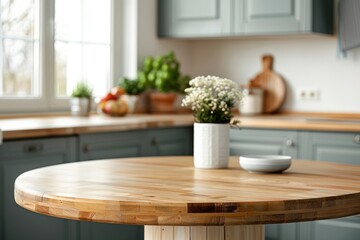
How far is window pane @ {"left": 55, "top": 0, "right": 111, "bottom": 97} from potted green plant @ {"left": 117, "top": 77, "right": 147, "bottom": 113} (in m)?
0.19

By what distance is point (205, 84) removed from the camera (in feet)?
8.13

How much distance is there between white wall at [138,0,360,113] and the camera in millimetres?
4680

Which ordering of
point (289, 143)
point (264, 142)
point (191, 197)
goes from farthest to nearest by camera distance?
1. point (264, 142)
2. point (289, 143)
3. point (191, 197)

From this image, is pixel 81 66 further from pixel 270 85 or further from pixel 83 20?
pixel 270 85

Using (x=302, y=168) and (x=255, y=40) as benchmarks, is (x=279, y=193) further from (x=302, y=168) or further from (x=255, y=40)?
(x=255, y=40)

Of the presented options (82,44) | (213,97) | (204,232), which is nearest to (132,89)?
(82,44)

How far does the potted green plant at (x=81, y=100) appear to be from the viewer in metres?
4.22

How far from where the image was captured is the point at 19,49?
4.12 metres

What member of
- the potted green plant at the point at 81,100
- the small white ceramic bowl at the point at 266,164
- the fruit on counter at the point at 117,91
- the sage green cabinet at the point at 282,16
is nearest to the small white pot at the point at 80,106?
the potted green plant at the point at 81,100

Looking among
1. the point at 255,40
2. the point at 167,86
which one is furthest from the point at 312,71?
the point at 167,86

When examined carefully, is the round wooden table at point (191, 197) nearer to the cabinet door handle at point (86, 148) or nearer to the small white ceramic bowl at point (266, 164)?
the small white ceramic bowl at point (266, 164)

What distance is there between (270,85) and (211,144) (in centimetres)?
248

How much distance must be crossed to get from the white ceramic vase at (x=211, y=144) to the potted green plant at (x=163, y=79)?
2194 millimetres

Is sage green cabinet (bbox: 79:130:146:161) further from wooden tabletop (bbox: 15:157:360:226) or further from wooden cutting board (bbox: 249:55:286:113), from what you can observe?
wooden cutting board (bbox: 249:55:286:113)
